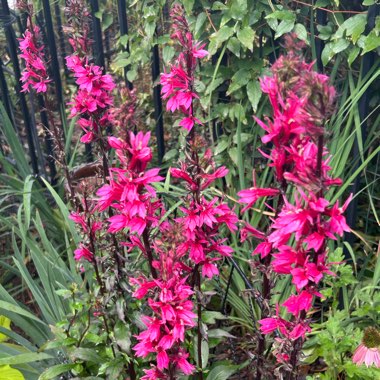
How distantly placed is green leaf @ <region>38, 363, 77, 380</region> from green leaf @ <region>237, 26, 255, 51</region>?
1.40 meters

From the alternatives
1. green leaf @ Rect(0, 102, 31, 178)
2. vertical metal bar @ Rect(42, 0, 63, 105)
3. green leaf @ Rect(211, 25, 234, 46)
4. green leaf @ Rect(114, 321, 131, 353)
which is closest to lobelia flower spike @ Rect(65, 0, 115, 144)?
green leaf @ Rect(114, 321, 131, 353)

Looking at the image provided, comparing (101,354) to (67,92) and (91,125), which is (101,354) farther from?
(67,92)

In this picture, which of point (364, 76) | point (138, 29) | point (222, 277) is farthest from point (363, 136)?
point (138, 29)

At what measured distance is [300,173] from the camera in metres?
0.96

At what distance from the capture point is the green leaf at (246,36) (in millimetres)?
2174

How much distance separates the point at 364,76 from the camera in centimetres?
210

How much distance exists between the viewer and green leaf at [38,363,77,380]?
166cm

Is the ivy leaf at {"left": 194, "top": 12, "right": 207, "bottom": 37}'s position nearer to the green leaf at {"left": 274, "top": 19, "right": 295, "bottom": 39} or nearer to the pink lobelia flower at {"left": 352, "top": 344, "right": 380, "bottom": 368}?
the green leaf at {"left": 274, "top": 19, "right": 295, "bottom": 39}

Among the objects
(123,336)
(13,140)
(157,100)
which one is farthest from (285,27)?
(13,140)

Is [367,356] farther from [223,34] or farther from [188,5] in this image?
[188,5]

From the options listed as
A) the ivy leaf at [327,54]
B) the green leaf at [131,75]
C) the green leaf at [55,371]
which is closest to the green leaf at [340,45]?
the ivy leaf at [327,54]

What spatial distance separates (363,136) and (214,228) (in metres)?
1.11

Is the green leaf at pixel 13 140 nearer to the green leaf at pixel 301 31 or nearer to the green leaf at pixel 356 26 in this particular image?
the green leaf at pixel 301 31

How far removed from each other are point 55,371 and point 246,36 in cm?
149
